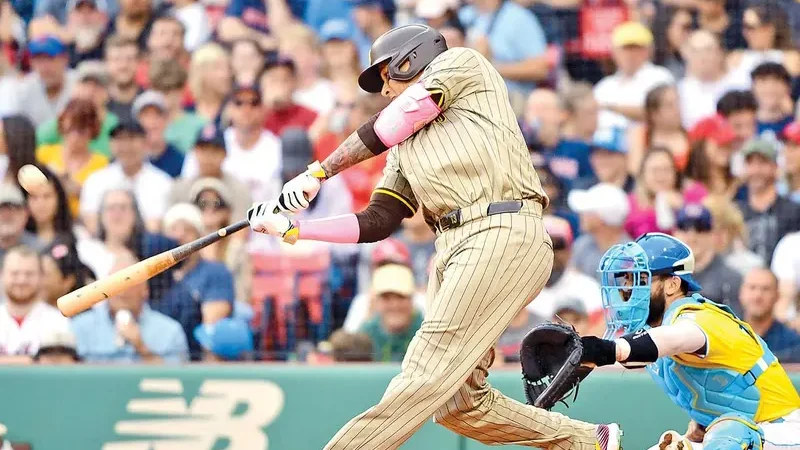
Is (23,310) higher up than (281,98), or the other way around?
(281,98)

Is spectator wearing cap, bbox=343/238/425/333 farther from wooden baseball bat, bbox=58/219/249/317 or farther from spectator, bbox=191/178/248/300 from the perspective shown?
wooden baseball bat, bbox=58/219/249/317

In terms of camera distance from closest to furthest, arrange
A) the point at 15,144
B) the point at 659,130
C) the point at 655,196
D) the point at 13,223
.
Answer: the point at 655,196, the point at 13,223, the point at 659,130, the point at 15,144

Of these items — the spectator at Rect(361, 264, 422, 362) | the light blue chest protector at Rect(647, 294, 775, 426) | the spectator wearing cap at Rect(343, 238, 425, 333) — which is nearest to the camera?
the light blue chest protector at Rect(647, 294, 775, 426)

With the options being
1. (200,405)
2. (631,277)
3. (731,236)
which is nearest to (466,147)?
(631,277)

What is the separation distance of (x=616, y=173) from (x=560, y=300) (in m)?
1.15

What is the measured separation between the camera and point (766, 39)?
823 centimetres

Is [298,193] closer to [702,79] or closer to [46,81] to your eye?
[702,79]

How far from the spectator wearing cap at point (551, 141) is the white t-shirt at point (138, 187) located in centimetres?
229

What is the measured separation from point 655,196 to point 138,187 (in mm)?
3206

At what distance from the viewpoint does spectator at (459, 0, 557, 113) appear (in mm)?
8703

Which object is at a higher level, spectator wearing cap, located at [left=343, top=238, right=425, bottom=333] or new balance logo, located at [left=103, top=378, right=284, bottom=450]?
spectator wearing cap, located at [left=343, top=238, right=425, bottom=333]

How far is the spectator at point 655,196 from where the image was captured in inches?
303

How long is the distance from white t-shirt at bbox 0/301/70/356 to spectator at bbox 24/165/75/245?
23.1 inches

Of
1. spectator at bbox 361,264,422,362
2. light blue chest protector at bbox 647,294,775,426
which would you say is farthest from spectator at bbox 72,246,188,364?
light blue chest protector at bbox 647,294,775,426
